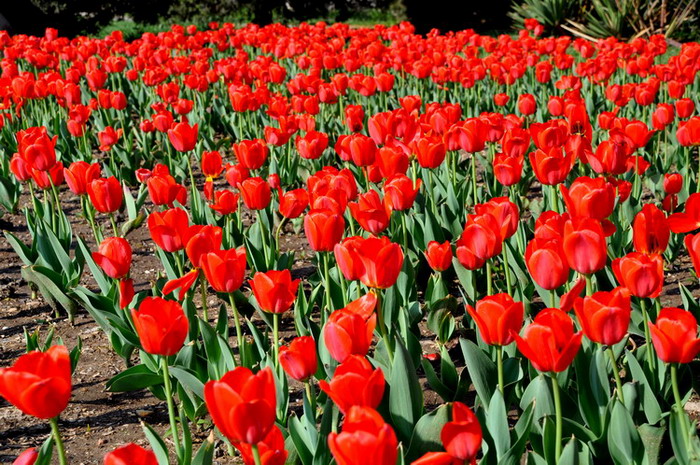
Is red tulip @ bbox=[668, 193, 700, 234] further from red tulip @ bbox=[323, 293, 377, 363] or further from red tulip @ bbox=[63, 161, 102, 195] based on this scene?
red tulip @ bbox=[63, 161, 102, 195]

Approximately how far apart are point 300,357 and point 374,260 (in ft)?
1.32

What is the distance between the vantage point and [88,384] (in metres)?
3.03

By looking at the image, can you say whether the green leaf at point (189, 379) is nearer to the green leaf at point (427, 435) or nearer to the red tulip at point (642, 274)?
the green leaf at point (427, 435)

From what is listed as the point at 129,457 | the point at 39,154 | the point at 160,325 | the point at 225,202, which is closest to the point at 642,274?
the point at 160,325

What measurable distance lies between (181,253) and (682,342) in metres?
2.21

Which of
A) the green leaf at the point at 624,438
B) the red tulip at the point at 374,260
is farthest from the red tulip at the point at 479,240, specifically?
the green leaf at the point at 624,438

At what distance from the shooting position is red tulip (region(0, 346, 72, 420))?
5.19ft

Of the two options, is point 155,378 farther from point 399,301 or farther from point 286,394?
point 399,301

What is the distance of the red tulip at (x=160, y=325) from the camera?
6.26ft

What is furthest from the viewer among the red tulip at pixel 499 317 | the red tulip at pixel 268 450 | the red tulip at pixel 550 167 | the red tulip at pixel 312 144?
the red tulip at pixel 312 144

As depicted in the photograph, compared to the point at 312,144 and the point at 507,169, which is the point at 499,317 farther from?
the point at 312,144

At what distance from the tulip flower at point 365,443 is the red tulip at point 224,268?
1.03m

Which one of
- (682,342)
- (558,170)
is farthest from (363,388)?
(558,170)

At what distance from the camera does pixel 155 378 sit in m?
2.68
